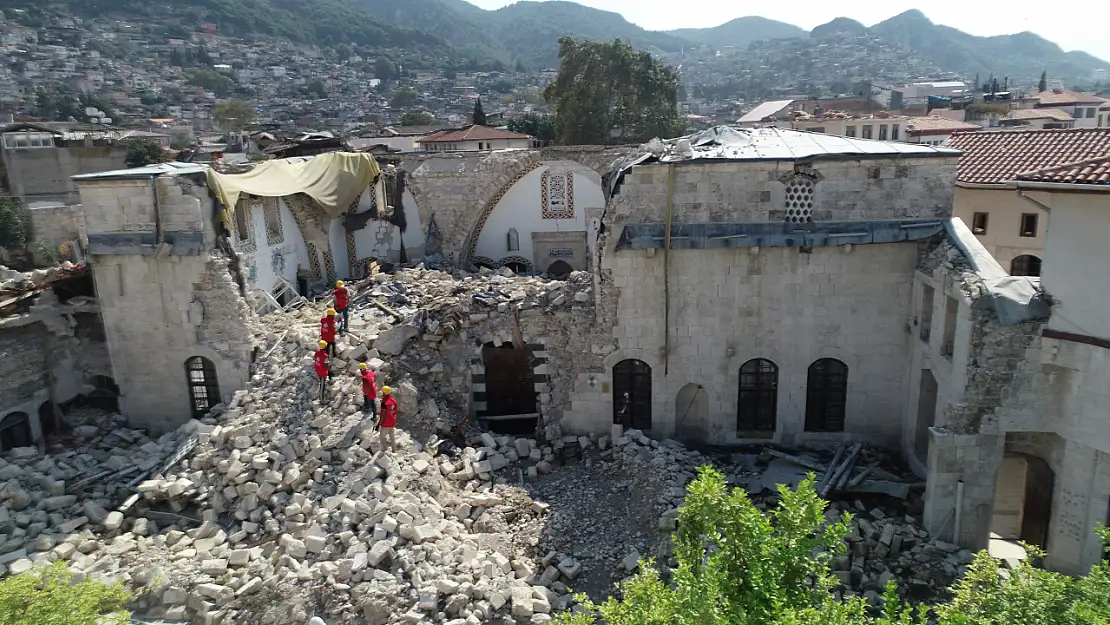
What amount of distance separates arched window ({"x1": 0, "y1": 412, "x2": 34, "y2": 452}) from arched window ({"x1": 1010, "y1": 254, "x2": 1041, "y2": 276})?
25.0 meters

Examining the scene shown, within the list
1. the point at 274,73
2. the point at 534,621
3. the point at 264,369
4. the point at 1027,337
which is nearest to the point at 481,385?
the point at 264,369

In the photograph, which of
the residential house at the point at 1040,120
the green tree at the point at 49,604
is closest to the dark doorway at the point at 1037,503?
the green tree at the point at 49,604

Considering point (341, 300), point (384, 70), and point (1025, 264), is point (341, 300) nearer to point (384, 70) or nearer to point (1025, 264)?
point (1025, 264)

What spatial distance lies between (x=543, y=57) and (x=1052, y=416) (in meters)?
205

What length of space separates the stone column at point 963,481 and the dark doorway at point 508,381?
834 centimetres

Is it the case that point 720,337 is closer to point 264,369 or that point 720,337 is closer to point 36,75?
point 264,369

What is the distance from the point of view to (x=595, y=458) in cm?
1439

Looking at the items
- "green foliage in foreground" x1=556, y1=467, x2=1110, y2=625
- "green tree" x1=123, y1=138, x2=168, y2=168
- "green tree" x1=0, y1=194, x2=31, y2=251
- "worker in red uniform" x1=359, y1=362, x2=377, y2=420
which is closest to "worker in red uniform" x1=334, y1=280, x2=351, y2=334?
"worker in red uniform" x1=359, y1=362, x2=377, y2=420

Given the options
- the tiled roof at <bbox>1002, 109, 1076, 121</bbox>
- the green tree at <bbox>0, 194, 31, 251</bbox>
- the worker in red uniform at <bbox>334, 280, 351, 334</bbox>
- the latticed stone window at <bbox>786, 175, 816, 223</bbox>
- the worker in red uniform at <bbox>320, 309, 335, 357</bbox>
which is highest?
the tiled roof at <bbox>1002, 109, 1076, 121</bbox>

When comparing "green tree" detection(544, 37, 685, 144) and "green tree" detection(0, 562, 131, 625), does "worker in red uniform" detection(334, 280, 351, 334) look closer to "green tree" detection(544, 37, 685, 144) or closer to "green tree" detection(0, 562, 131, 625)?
"green tree" detection(0, 562, 131, 625)

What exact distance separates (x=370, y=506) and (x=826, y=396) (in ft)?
30.9

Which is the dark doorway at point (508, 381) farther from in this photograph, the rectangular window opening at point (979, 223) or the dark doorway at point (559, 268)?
the rectangular window opening at point (979, 223)

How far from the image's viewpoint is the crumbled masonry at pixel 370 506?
409 inches

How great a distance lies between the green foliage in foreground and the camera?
5.88 metres
